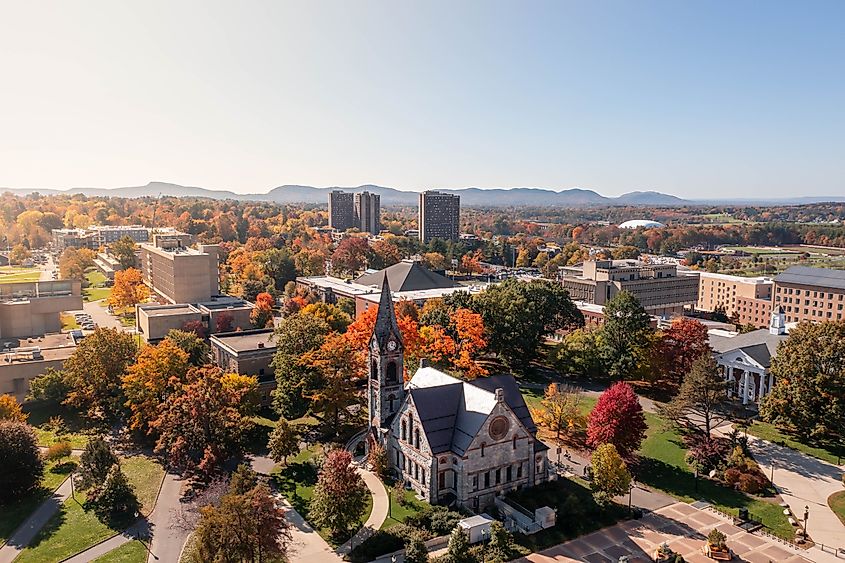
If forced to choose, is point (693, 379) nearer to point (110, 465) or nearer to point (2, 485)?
point (110, 465)

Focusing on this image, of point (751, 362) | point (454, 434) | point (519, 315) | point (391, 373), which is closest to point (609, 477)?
point (454, 434)

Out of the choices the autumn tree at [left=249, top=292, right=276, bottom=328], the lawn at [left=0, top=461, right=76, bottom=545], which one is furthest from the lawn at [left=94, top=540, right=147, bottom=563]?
the autumn tree at [left=249, top=292, right=276, bottom=328]

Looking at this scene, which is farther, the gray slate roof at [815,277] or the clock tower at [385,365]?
the gray slate roof at [815,277]

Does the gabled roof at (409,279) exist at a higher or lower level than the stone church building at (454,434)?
higher

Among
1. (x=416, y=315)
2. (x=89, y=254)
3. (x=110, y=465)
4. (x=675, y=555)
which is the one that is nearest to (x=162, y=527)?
(x=110, y=465)

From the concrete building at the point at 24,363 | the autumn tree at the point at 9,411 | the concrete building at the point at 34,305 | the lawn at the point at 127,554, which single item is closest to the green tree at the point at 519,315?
the lawn at the point at 127,554

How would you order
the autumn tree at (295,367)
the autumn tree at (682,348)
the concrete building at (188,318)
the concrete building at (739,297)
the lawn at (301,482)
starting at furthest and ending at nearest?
the concrete building at (739,297) → the concrete building at (188,318) → the autumn tree at (682,348) → the autumn tree at (295,367) → the lawn at (301,482)

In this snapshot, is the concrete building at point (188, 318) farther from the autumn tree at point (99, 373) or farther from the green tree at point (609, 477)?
the green tree at point (609, 477)
